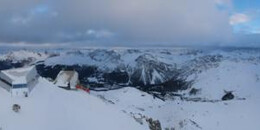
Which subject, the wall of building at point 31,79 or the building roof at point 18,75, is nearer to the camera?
the building roof at point 18,75

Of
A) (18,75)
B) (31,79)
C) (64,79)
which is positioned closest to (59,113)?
(31,79)

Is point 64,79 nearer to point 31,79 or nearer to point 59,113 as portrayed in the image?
point 31,79

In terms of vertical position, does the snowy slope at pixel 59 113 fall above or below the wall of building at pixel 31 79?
below

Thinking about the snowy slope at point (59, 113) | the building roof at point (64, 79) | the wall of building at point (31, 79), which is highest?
the wall of building at point (31, 79)

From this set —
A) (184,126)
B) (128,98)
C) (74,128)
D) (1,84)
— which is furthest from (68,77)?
(128,98)

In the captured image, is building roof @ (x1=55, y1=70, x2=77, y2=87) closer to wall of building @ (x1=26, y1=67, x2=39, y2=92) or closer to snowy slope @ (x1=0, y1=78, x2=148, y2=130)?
wall of building @ (x1=26, y1=67, x2=39, y2=92)

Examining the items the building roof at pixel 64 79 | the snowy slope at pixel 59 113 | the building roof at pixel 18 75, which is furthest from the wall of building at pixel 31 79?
the building roof at pixel 64 79

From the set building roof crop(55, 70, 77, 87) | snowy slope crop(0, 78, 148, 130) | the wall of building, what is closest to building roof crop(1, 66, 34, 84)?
the wall of building

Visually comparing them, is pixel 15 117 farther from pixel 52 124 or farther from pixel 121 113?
pixel 121 113

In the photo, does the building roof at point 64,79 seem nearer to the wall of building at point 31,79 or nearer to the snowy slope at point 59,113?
the wall of building at point 31,79
